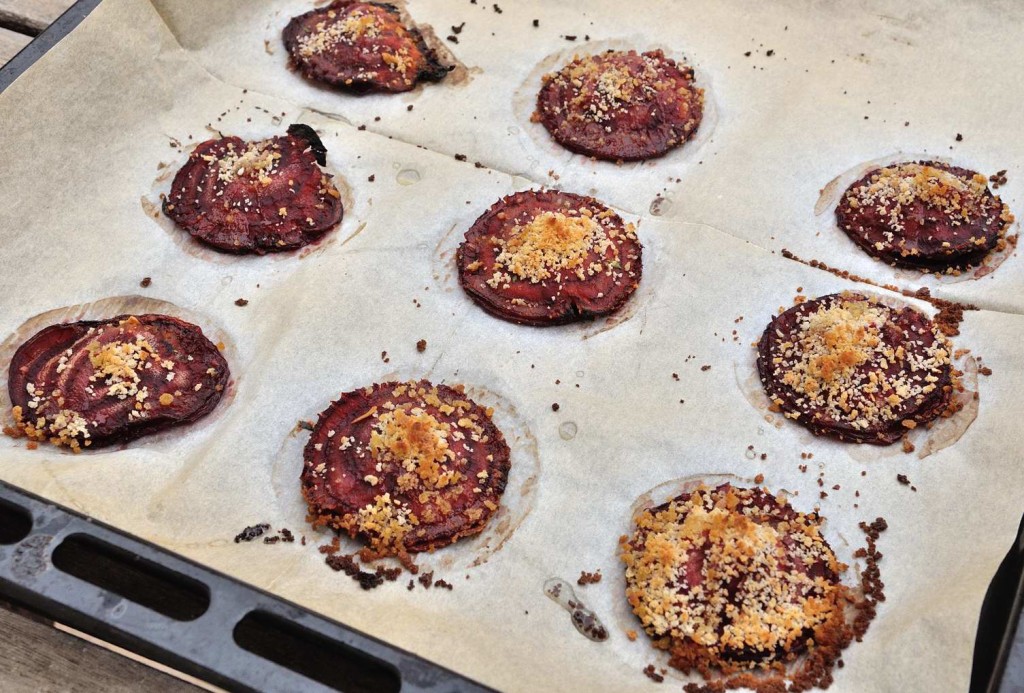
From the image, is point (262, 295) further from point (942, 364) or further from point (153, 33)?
point (942, 364)

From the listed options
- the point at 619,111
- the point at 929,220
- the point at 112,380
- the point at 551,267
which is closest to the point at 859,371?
the point at 929,220

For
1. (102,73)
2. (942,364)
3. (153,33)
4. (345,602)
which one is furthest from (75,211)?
(942,364)

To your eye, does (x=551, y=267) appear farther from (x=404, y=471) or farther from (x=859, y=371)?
(x=859, y=371)

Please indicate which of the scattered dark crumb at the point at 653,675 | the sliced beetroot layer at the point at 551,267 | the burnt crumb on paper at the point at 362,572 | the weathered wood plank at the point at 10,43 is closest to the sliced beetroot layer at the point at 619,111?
the sliced beetroot layer at the point at 551,267

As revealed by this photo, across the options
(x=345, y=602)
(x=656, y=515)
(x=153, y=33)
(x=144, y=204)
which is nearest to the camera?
(x=345, y=602)

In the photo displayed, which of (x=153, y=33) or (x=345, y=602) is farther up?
(x=153, y=33)

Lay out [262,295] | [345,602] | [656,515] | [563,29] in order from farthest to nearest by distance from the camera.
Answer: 1. [563,29]
2. [262,295]
3. [656,515]
4. [345,602]
